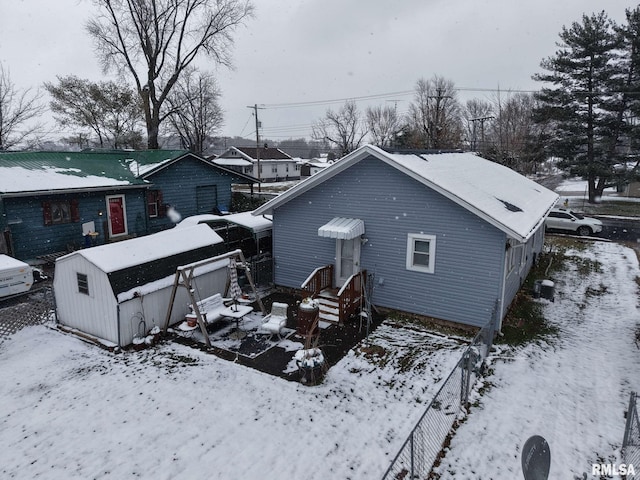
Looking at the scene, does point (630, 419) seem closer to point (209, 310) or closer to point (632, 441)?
→ point (632, 441)

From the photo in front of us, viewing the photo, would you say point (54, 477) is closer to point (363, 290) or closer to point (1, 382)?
point (1, 382)

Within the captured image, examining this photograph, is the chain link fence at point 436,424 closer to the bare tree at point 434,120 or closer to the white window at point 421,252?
the white window at point 421,252

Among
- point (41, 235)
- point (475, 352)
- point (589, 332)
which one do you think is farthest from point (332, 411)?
point (41, 235)

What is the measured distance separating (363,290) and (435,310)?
2.29 meters

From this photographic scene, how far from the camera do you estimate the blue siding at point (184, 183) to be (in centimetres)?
2305

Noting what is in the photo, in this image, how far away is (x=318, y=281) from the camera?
531 inches

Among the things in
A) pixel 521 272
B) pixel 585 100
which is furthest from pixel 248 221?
pixel 585 100

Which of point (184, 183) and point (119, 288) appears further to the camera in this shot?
point (184, 183)

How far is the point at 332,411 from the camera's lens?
831 centimetres

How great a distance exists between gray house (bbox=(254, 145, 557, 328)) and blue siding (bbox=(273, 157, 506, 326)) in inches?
1.1

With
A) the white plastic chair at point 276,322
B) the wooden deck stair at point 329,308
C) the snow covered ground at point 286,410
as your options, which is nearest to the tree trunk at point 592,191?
the snow covered ground at point 286,410

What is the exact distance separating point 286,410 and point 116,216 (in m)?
16.6

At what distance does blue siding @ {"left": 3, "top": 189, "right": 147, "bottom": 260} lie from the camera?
55.6ft

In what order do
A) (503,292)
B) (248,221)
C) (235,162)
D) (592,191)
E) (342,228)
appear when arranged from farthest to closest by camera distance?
1. (235,162)
2. (592,191)
3. (248,221)
4. (342,228)
5. (503,292)
